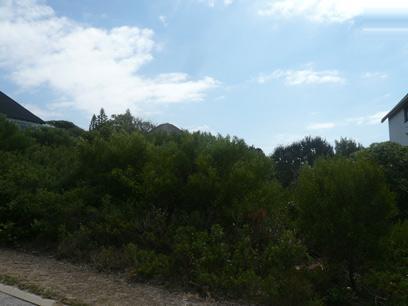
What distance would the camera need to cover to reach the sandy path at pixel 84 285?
5285 millimetres

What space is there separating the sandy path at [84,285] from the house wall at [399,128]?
98.2 ft

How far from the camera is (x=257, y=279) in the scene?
5.45 m

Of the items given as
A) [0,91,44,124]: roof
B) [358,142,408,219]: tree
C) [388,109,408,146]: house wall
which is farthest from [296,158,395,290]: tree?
[0,91,44,124]: roof

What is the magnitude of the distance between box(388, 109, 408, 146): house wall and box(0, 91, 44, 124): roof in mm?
26016

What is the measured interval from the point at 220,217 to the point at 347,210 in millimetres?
2308

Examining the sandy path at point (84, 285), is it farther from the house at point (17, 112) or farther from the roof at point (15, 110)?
the roof at point (15, 110)

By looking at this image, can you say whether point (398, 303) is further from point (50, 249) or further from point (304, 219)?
point (50, 249)

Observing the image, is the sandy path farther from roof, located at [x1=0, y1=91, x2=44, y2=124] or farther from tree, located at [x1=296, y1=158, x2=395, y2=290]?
roof, located at [x1=0, y1=91, x2=44, y2=124]

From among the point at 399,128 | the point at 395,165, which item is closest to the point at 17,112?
the point at 399,128

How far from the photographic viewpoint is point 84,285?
19.1 ft

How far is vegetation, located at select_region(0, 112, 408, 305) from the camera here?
5387 mm

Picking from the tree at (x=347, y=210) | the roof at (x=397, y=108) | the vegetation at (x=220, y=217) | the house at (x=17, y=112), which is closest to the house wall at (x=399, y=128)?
the roof at (x=397, y=108)

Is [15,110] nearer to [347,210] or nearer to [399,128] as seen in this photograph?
[399,128]

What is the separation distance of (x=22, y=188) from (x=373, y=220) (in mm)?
6228
